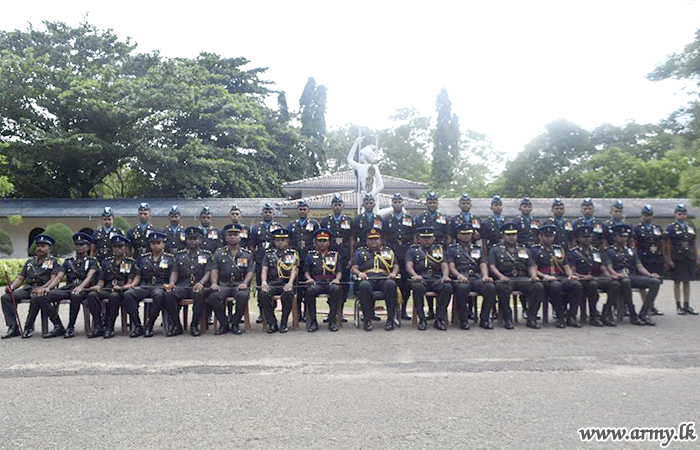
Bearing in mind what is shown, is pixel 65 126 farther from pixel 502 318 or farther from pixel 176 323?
pixel 502 318

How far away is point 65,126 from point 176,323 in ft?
73.7

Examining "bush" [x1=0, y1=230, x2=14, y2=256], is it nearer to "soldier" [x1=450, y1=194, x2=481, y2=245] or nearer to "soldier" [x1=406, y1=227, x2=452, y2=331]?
"soldier" [x1=406, y1=227, x2=452, y2=331]

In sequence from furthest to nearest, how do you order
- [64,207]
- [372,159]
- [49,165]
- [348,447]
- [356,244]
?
[49,165], [64,207], [372,159], [356,244], [348,447]

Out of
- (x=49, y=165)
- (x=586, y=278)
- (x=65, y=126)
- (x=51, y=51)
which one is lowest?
(x=586, y=278)

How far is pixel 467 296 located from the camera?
22.7ft

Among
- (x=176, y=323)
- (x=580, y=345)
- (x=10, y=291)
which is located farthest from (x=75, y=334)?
(x=580, y=345)

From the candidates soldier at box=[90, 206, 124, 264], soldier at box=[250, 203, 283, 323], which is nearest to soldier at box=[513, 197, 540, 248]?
soldier at box=[250, 203, 283, 323]

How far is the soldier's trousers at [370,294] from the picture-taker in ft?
22.6

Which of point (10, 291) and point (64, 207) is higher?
point (64, 207)

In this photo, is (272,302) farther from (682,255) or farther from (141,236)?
(682,255)

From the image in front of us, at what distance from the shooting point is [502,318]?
708 cm

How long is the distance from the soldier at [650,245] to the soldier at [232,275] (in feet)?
20.7

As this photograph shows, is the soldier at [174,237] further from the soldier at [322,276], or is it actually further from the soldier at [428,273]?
the soldier at [428,273]

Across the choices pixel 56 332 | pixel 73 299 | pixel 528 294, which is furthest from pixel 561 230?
pixel 56 332
